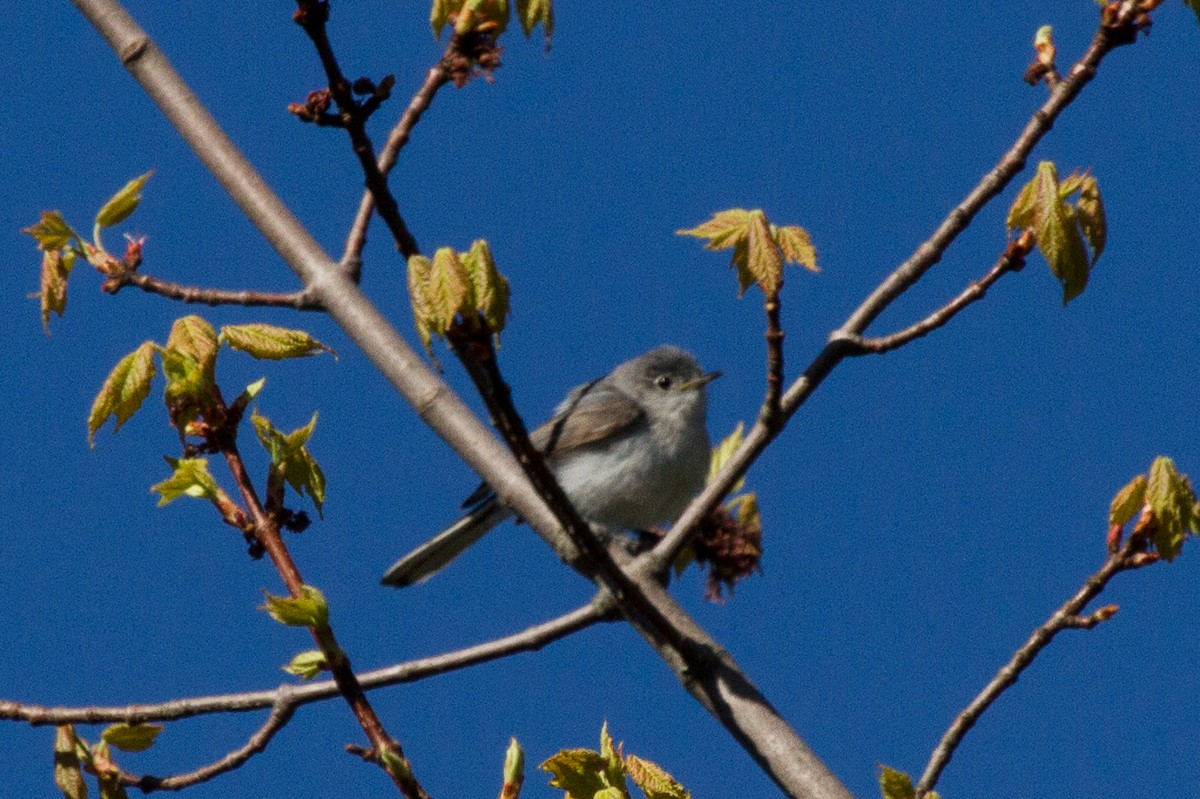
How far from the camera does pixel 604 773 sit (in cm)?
254

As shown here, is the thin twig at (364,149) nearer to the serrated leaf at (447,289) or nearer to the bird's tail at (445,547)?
the serrated leaf at (447,289)

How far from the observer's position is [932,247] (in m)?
2.66

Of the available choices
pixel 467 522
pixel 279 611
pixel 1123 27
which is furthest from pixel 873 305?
pixel 467 522

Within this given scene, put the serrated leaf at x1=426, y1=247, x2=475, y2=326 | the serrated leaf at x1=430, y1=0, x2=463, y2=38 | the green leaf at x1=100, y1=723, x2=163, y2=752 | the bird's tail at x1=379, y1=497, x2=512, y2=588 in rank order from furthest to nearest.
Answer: the bird's tail at x1=379, y1=497, x2=512, y2=588 → the green leaf at x1=100, y1=723, x2=163, y2=752 → the serrated leaf at x1=430, y1=0, x2=463, y2=38 → the serrated leaf at x1=426, y1=247, x2=475, y2=326

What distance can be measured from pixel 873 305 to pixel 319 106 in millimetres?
1111

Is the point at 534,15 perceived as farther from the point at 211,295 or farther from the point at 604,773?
the point at 604,773

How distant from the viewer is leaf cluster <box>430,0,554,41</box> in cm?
270

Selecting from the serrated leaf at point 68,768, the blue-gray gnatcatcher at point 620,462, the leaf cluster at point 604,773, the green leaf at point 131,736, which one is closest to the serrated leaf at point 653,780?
the leaf cluster at point 604,773

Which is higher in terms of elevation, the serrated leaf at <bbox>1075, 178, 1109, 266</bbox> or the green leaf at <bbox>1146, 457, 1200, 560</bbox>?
the serrated leaf at <bbox>1075, 178, 1109, 266</bbox>

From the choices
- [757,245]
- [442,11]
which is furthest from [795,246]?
[442,11]

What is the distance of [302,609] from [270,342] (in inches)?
22.6

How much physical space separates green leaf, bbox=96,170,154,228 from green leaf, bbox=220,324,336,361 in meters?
0.36

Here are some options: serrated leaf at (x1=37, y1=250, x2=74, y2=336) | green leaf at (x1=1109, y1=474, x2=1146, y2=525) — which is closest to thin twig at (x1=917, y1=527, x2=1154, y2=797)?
green leaf at (x1=1109, y1=474, x2=1146, y2=525)

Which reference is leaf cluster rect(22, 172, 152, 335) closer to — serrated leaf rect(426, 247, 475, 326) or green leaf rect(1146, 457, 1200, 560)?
serrated leaf rect(426, 247, 475, 326)
